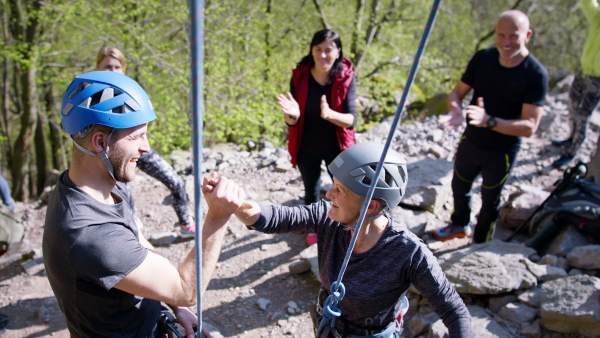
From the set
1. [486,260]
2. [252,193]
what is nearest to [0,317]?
[252,193]

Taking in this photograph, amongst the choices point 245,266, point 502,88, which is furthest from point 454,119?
point 245,266

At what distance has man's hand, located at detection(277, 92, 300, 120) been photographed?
12.5 ft

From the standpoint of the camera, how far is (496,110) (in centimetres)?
388

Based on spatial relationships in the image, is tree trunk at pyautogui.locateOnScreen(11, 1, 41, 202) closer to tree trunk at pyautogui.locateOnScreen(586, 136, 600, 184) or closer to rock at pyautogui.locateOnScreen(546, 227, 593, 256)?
rock at pyautogui.locateOnScreen(546, 227, 593, 256)

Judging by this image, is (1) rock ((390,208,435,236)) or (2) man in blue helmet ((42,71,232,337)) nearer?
(2) man in blue helmet ((42,71,232,337))

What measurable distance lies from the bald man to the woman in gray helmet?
193 cm

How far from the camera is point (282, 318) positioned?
12.6 ft

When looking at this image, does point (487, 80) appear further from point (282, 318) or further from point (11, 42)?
point (11, 42)

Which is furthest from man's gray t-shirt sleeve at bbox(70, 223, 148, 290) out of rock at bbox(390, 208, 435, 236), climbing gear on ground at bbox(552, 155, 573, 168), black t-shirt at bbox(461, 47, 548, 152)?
climbing gear on ground at bbox(552, 155, 573, 168)

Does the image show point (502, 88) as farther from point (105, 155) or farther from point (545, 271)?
point (105, 155)

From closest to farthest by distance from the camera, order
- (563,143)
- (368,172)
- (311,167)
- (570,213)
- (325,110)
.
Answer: (368,172) < (325,110) < (311,167) < (570,213) < (563,143)

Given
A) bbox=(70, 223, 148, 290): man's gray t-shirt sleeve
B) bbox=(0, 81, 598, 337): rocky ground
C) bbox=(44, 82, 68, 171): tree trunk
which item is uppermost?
bbox=(70, 223, 148, 290): man's gray t-shirt sleeve

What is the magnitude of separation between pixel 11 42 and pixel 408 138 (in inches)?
371

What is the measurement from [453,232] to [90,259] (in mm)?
4173
